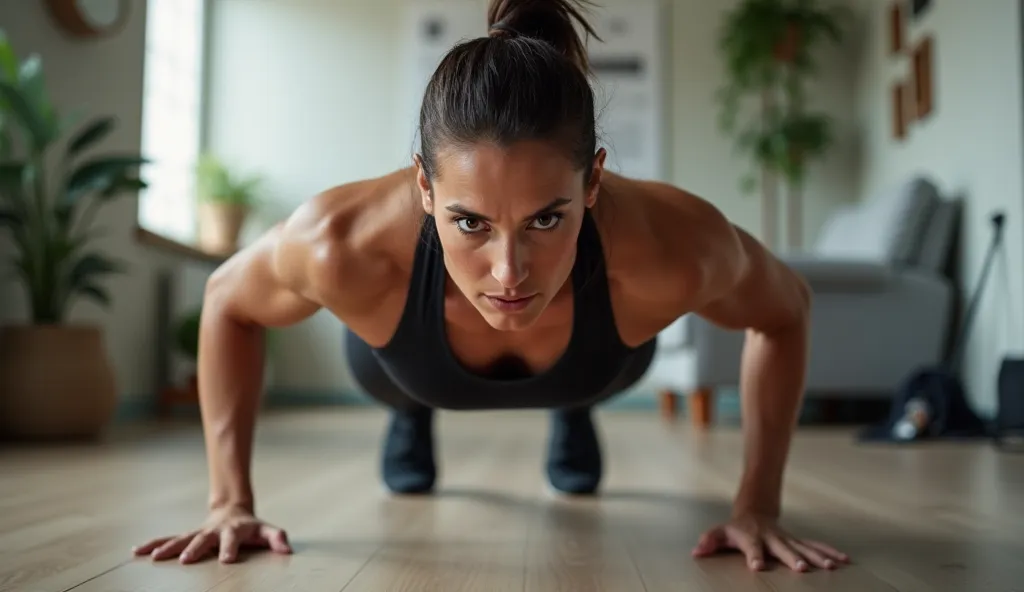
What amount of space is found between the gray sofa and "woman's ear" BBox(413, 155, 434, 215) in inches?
103

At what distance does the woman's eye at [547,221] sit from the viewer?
1065 mm

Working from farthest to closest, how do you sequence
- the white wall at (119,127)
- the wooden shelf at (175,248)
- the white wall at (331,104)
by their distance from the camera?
1. the white wall at (331,104)
2. the wooden shelf at (175,248)
3. the white wall at (119,127)

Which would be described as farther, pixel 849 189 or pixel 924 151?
pixel 849 189

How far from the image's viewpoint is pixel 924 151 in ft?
14.0

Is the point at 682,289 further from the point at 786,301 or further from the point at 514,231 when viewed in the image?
the point at 514,231

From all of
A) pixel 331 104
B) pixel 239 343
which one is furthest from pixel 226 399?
pixel 331 104

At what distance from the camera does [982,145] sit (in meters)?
3.61

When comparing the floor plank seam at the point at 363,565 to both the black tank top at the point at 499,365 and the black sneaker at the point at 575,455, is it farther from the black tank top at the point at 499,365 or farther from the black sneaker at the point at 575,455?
the black sneaker at the point at 575,455

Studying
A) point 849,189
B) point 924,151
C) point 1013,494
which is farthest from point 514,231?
point 849,189

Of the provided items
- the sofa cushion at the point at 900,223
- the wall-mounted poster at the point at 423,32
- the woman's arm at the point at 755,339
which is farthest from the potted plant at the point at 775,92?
the woman's arm at the point at 755,339

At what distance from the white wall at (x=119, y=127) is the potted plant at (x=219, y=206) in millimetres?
522

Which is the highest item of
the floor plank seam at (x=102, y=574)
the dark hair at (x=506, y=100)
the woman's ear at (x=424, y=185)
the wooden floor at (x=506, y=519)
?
the dark hair at (x=506, y=100)

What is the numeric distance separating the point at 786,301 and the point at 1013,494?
0.91 metres

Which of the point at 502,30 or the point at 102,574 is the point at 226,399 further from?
the point at 502,30
